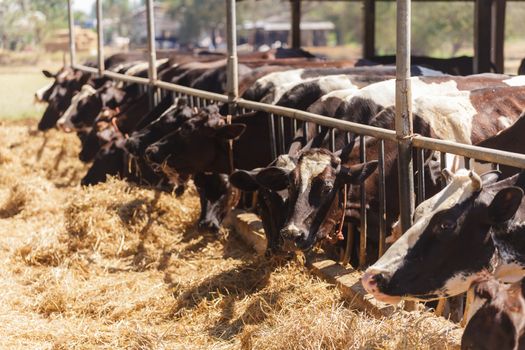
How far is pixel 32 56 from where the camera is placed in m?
54.0

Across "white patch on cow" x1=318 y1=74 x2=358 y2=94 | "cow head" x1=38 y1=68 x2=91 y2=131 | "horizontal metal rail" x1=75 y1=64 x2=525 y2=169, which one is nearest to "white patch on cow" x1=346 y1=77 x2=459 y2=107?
"horizontal metal rail" x1=75 y1=64 x2=525 y2=169

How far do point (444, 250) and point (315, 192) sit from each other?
155 cm

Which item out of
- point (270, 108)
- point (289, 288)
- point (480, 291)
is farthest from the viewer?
point (270, 108)

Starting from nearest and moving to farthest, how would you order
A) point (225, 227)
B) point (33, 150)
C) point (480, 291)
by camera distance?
1. point (480, 291)
2. point (225, 227)
3. point (33, 150)

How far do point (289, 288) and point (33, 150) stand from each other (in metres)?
8.44

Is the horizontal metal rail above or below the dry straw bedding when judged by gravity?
above

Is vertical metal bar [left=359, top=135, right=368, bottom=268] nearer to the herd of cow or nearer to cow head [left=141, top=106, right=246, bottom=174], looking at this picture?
the herd of cow

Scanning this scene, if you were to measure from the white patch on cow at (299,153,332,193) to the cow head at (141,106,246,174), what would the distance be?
2051 millimetres

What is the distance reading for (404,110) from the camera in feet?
15.5

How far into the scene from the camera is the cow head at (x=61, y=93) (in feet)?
48.5

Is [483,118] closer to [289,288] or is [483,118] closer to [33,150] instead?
[289,288]

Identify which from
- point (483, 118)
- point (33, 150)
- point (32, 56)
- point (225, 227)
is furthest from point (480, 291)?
point (32, 56)

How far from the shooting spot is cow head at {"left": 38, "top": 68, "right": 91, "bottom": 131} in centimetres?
1480

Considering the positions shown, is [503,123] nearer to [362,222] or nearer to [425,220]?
[362,222]
